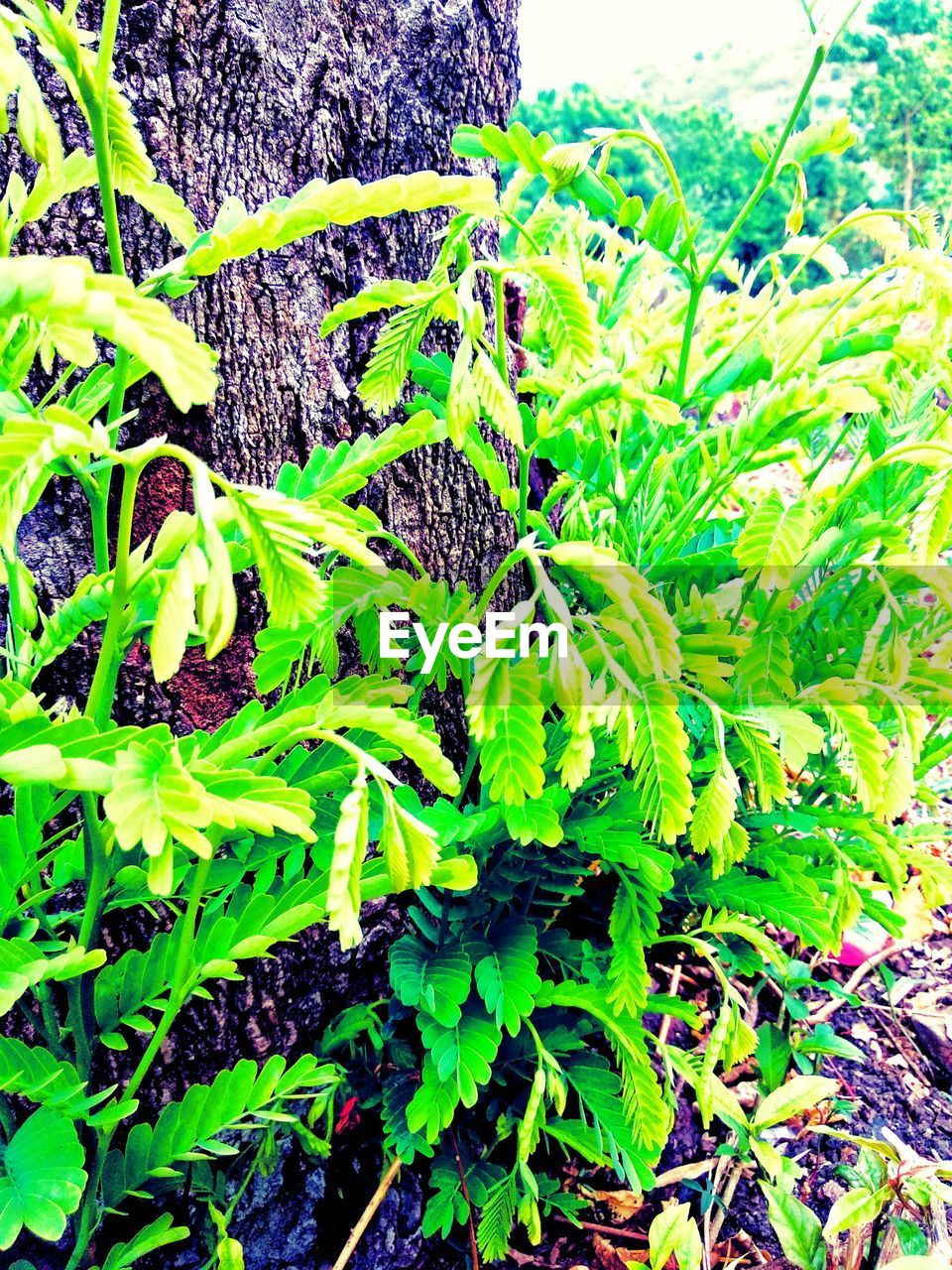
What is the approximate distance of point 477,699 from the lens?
67 centimetres

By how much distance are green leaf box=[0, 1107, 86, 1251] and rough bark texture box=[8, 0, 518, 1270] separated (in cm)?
33

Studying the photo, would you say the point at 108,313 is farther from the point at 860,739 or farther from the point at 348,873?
the point at 860,739

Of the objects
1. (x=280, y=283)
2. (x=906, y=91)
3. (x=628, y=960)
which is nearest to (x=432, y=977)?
(x=628, y=960)

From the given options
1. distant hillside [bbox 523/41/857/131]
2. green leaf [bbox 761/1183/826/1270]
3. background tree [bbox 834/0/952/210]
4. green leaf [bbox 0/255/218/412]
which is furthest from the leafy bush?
distant hillside [bbox 523/41/857/131]

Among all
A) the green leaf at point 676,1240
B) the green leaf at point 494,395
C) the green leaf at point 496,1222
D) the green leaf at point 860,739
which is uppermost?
the green leaf at point 494,395

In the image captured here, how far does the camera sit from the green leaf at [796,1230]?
2.66 ft

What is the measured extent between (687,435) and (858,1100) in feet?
3.37

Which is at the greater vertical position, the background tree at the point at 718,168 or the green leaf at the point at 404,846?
the background tree at the point at 718,168

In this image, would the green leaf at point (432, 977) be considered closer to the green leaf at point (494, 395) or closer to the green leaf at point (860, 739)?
the green leaf at point (860, 739)

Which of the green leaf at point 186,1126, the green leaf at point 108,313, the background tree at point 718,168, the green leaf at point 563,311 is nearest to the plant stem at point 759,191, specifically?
the green leaf at point 563,311

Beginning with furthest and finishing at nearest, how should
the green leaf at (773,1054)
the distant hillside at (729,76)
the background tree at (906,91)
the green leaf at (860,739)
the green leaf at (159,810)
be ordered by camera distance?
the distant hillside at (729,76)
the background tree at (906,91)
the green leaf at (773,1054)
the green leaf at (860,739)
the green leaf at (159,810)

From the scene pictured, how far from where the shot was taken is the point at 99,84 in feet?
1.64

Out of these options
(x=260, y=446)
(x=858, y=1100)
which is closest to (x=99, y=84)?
(x=260, y=446)

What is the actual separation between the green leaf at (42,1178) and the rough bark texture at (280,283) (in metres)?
0.33
